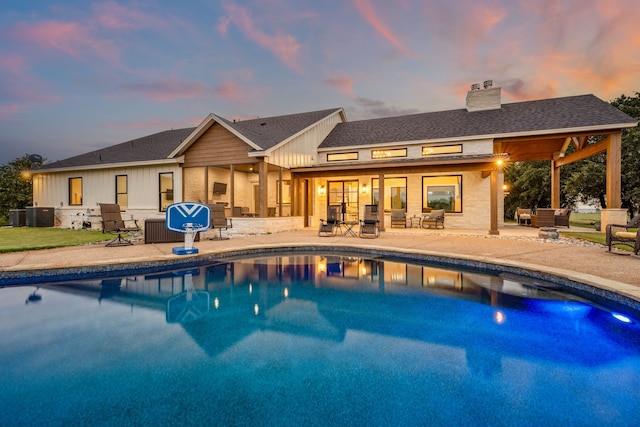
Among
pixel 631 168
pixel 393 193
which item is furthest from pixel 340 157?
pixel 631 168

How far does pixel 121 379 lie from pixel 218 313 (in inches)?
66.1

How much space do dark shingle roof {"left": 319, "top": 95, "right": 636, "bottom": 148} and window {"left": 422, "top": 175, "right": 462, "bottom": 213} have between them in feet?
6.24

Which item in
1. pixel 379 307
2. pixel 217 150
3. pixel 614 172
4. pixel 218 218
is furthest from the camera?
pixel 217 150

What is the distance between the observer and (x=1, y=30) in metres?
13.8

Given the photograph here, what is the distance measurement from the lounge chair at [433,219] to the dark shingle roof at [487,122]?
3334 millimetres

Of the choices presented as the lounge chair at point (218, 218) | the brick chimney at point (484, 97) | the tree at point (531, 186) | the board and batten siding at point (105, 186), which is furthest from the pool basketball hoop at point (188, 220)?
the tree at point (531, 186)

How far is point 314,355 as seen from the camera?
9.65 ft

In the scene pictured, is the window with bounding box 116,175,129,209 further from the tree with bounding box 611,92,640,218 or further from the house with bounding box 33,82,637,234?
the tree with bounding box 611,92,640,218

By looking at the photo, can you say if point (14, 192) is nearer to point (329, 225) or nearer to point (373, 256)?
point (329, 225)

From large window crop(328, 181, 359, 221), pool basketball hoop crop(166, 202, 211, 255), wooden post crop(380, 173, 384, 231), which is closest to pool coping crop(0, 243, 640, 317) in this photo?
pool basketball hoop crop(166, 202, 211, 255)

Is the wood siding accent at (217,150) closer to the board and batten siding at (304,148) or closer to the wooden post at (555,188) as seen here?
the board and batten siding at (304,148)

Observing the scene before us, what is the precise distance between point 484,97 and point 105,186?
18.6 meters

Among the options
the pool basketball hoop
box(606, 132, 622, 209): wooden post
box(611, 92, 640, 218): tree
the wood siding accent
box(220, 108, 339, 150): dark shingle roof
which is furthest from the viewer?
box(611, 92, 640, 218): tree

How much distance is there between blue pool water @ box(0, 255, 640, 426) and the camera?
210 centimetres
